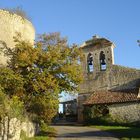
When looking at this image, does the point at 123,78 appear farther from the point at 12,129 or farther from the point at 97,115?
the point at 12,129

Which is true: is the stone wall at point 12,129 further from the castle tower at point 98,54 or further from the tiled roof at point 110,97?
the castle tower at point 98,54

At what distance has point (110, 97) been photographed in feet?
115

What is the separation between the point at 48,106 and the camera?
71.4 ft

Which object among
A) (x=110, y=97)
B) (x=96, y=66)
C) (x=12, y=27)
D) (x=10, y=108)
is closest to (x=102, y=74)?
(x=96, y=66)

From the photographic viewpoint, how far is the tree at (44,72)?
21.6m

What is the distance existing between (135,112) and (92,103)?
493 centimetres

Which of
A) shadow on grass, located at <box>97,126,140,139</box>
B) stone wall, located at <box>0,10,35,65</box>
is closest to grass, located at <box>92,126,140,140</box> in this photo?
shadow on grass, located at <box>97,126,140,139</box>

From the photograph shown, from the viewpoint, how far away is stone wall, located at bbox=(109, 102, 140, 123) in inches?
1284

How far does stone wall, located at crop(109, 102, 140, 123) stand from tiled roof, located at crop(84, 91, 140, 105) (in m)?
0.49

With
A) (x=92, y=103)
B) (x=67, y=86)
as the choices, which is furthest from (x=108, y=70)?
(x=67, y=86)

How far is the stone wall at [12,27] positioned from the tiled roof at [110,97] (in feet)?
36.7

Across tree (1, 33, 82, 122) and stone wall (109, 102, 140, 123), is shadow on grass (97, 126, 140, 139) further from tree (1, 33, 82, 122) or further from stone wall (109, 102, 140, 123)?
stone wall (109, 102, 140, 123)

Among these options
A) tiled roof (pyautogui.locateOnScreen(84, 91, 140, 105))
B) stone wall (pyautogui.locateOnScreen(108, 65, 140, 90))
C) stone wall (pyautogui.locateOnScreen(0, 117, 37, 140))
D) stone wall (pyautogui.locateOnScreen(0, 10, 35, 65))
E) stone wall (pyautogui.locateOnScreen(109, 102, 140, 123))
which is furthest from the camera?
stone wall (pyautogui.locateOnScreen(108, 65, 140, 90))

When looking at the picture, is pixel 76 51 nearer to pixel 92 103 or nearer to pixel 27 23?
pixel 27 23
